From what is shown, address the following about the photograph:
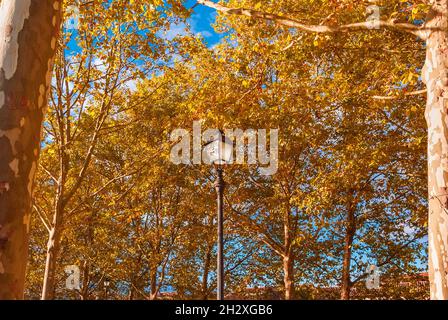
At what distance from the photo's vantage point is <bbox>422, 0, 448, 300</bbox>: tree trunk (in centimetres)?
558

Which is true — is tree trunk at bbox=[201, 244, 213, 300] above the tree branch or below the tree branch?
below

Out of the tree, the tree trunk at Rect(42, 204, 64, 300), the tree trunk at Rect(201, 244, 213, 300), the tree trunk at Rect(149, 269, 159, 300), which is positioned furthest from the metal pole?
the tree trunk at Rect(201, 244, 213, 300)

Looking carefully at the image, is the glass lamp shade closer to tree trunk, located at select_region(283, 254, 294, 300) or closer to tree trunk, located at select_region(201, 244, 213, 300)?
tree trunk, located at select_region(283, 254, 294, 300)

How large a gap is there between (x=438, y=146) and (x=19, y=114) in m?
5.05

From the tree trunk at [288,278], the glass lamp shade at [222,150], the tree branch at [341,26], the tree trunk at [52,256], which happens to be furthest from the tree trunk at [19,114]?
the tree trunk at [288,278]

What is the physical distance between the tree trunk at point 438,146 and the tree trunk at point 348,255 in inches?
475

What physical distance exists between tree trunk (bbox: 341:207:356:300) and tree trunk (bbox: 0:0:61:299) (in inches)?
616

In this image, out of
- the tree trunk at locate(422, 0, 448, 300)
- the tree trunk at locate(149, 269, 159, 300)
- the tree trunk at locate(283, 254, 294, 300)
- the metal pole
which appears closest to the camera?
the tree trunk at locate(422, 0, 448, 300)

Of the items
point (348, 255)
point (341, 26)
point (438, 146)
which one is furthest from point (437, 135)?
point (348, 255)

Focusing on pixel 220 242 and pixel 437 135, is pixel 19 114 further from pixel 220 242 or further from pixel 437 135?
pixel 220 242

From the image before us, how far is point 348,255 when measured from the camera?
58.4ft

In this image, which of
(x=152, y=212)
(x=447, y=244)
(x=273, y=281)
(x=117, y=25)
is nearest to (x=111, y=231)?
(x=152, y=212)

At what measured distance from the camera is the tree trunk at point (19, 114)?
10.3ft
